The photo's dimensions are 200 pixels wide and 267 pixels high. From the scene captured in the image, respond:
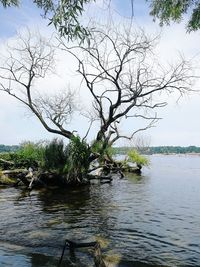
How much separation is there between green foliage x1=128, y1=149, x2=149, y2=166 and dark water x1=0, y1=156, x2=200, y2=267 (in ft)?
58.1

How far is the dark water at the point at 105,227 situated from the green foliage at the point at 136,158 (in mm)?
17721

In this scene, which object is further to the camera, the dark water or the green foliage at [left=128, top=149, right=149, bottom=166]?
the green foliage at [left=128, top=149, right=149, bottom=166]

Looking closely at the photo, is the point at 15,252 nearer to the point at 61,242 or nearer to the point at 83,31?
the point at 61,242

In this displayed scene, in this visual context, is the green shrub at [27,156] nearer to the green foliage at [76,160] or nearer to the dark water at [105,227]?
the green foliage at [76,160]

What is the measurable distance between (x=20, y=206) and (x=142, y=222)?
19.6 ft

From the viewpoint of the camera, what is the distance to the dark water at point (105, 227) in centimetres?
887

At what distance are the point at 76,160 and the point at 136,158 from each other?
16.7 meters

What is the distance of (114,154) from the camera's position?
3531 cm

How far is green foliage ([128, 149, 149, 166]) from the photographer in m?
38.4

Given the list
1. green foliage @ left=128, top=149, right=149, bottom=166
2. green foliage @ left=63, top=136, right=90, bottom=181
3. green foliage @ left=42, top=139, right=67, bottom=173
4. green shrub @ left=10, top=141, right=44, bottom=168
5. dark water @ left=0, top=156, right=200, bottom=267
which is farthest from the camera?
green foliage @ left=128, top=149, right=149, bottom=166

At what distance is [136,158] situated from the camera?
38.8 meters

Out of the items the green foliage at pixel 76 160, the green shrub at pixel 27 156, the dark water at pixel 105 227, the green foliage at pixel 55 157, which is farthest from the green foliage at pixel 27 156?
the dark water at pixel 105 227

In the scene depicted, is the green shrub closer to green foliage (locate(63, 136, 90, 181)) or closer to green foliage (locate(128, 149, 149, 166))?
green foliage (locate(63, 136, 90, 181))

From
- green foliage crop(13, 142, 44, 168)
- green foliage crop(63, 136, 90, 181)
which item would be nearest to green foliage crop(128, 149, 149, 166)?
green foliage crop(13, 142, 44, 168)
